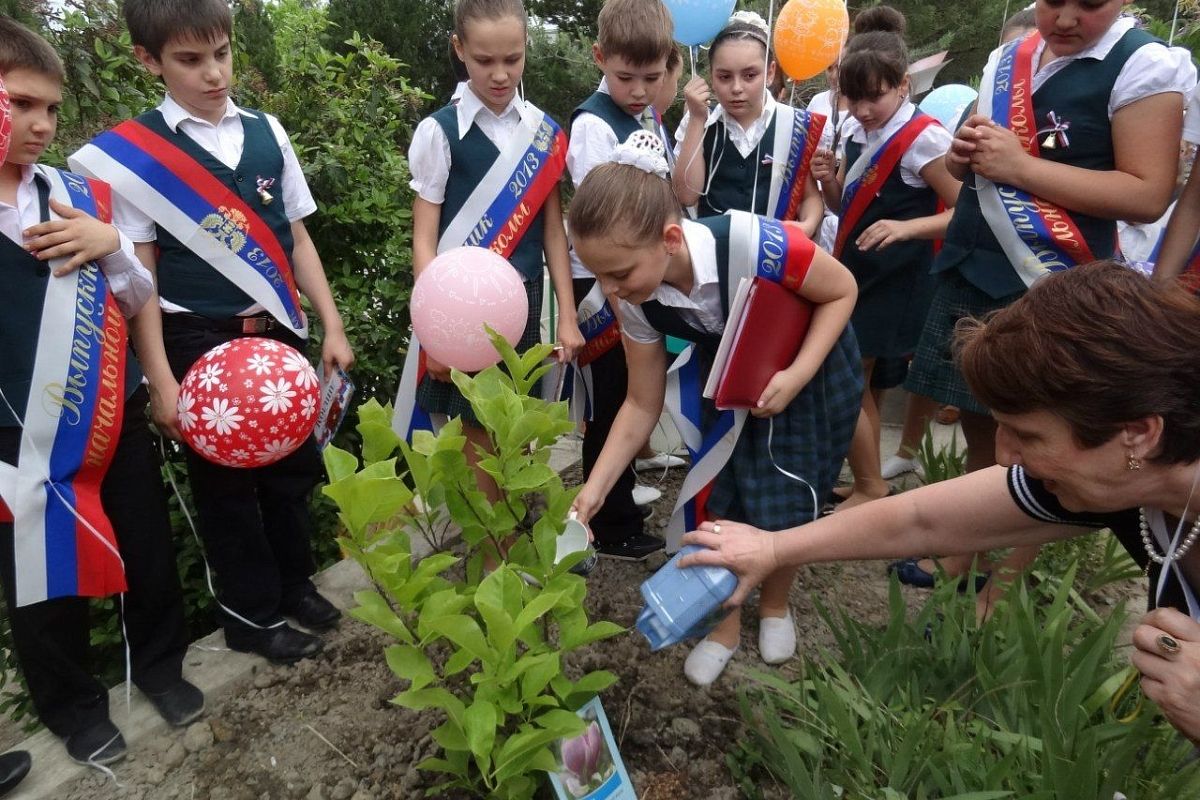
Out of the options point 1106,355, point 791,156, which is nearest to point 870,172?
point 791,156

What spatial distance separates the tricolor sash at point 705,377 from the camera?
1787mm

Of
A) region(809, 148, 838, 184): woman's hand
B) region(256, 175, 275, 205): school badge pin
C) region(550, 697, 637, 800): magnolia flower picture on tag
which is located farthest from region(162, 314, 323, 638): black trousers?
region(809, 148, 838, 184): woman's hand

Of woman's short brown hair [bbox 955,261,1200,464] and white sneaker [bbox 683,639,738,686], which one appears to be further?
white sneaker [bbox 683,639,738,686]

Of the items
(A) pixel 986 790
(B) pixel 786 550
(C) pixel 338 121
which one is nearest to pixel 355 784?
(B) pixel 786 550

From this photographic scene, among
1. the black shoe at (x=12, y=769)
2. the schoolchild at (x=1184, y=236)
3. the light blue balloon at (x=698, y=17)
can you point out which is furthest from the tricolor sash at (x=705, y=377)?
the black shoe at (x=12, y=769)

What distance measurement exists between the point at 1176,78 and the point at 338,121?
2.62 m

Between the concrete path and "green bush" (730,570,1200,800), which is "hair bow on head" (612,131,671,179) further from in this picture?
the concrete path

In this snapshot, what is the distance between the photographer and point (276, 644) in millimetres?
2053

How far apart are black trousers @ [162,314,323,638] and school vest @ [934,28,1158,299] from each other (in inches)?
74.5

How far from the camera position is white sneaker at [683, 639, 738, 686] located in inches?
78.1

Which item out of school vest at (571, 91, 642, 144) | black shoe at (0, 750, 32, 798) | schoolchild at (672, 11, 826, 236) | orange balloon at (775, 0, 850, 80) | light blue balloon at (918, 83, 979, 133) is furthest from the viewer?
light blue balloon at (918, 83, 979, 133)

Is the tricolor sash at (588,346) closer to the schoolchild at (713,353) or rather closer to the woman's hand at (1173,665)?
the schoolchild at (713,353)

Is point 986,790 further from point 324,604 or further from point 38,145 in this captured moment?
point 38,145

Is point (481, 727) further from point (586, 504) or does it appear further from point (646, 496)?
point (646, 496)
